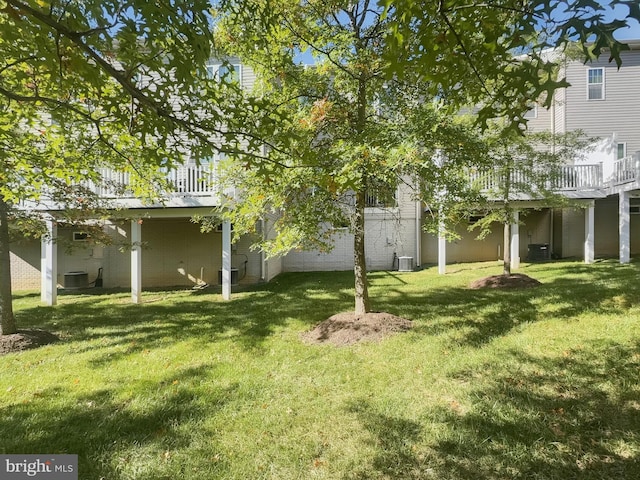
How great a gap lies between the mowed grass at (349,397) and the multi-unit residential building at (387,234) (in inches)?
121

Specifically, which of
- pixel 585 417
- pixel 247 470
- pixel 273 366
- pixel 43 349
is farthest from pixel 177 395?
pixel 585 417

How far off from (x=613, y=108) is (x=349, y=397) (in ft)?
58.9

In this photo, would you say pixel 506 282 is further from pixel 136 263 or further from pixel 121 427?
pixel 136 263

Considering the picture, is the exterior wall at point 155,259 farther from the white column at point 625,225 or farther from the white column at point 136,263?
the white column at point 625,225

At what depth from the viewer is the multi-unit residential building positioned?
33.8ft

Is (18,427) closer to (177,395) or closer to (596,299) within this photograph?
(177,395)

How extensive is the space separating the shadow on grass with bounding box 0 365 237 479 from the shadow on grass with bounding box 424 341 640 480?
2.02 metres

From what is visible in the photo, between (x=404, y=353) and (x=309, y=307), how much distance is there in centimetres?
371

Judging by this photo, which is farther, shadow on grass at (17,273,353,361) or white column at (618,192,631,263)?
white column at (618,192,631,263)

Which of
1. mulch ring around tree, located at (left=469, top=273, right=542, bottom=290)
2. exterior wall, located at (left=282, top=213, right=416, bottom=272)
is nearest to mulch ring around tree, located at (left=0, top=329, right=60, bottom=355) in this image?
exterior wall, located at (left=282, top=213, right=416, bottom=272)

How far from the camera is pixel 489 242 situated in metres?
15.4

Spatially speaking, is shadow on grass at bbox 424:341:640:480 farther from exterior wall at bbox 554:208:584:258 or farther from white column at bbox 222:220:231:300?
exterior wall at bbox 554:208:584:258

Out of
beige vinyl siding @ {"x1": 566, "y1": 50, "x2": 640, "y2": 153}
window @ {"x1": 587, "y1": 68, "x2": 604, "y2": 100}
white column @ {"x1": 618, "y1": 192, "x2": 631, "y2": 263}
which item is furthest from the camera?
window @ {"x1": 587, "y1": 68, "x2": 604, "y2": 100}

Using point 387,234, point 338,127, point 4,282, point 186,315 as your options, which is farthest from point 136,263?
point 387,234
